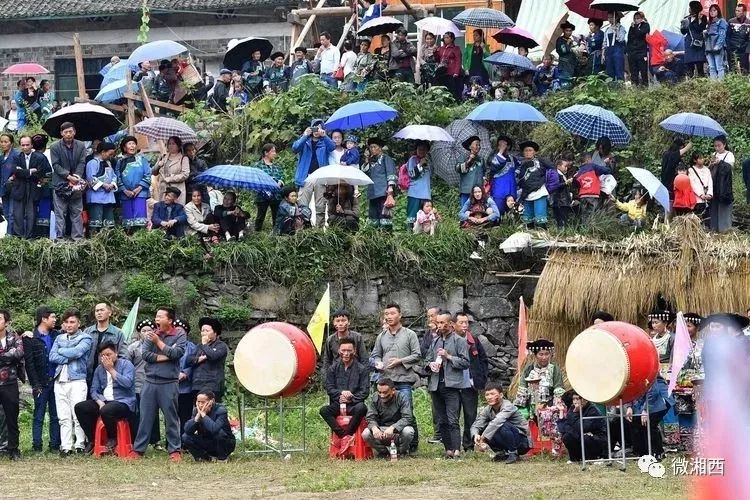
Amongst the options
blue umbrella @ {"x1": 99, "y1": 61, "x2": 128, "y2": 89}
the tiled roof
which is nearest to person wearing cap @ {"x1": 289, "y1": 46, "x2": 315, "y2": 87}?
blue umbrella @ {"x1": 99, "y1": 61, "x2": 128, "y2": 89}

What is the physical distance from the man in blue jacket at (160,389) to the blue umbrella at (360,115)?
5.93m

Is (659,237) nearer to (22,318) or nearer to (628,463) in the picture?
(628,463)

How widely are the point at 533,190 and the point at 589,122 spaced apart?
1.30 meters

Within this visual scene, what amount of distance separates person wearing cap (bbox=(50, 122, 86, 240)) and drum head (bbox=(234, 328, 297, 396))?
4.75 meters

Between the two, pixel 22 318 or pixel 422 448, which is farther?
pixel 22 318

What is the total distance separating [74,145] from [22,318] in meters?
2.27

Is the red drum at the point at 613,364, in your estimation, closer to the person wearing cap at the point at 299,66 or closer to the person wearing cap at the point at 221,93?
the person wearing cap at the point at 299,66

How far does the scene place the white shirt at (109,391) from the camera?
16828 mm

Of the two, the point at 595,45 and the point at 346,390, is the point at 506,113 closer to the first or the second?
the point at 595,45

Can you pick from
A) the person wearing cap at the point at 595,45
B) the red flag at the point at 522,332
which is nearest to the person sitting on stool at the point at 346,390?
the red flag at the point at 522,332

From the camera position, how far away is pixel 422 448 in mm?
17094

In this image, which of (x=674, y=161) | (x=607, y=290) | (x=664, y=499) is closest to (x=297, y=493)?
(x=664, y=499)

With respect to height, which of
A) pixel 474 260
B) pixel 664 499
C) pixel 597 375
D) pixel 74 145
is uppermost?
pixel 74 145

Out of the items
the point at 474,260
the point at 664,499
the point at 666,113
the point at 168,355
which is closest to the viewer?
the point at 664,499
